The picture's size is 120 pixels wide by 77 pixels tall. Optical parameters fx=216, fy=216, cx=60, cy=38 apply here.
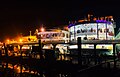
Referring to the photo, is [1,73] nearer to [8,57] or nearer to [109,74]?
[8,57]

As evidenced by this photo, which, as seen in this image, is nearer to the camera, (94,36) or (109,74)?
(109,74)

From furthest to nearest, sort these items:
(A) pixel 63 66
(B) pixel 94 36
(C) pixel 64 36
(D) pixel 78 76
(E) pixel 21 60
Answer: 1. (C) pixel 64 36
2. (B) pixel 94 36
3. (E) pixel 21 60
4. (A) pixel 63 66
5. (D) pixel 78 76

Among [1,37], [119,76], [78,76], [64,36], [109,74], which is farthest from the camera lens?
[1,37]

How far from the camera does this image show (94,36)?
41656 millimetres

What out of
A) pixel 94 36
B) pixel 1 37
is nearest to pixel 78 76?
pixel 94 36

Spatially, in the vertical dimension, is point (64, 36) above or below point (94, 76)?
above

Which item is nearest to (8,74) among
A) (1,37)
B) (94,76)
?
(94,76)

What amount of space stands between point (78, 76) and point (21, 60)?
14803 mm

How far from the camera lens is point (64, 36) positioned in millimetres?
51062

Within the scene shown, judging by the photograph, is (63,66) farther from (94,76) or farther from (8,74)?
(8,74)

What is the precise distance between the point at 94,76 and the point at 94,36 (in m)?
28.6

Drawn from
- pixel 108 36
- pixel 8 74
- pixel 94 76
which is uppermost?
pixel 108 36

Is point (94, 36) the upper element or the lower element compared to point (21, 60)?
upper

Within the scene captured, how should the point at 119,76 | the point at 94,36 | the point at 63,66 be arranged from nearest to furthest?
the point at 119,76
the point at 63,66
the point at 94,36
